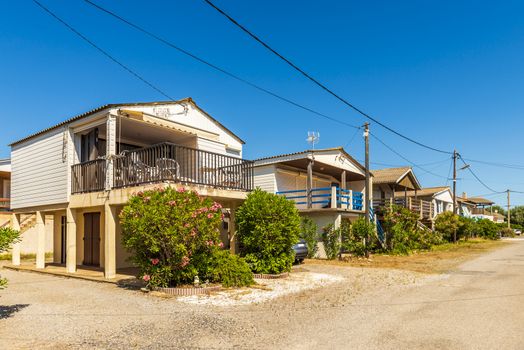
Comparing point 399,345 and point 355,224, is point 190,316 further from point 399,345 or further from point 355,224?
point 355,224

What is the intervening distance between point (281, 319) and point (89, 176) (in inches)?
361

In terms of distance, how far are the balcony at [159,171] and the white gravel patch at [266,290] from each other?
347 cm

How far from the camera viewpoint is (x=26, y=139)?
53.9ft

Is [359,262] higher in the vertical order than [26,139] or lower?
lower

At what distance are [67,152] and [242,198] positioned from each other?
6.47m

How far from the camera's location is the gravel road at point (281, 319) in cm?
588

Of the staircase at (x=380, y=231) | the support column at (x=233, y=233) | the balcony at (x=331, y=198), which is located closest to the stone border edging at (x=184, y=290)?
the support column at (x=233, y=233)

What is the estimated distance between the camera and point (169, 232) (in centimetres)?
962

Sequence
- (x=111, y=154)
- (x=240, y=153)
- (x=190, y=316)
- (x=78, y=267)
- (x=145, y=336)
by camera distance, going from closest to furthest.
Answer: (x=145, y=336) → (x=190, y=316) → (x=111, y=154) → (x=78, y=267) → (x=240, y=153)

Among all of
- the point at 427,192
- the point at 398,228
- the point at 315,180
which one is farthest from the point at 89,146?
the point at 427,192

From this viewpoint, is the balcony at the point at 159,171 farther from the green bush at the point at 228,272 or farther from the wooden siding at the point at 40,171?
the green bush at the point at 228,272

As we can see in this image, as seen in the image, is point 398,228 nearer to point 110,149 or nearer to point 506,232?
point 110,149

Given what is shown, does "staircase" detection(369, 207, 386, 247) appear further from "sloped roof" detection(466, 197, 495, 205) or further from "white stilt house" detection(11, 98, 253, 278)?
"sloped roof" detection(466, 197, 495, 205)

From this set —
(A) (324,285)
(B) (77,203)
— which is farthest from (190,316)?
(B) (77,203)
